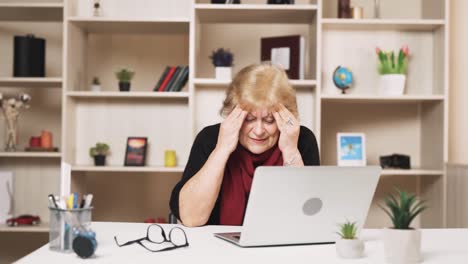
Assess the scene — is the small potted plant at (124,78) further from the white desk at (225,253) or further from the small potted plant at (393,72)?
the white desk at (225,253)

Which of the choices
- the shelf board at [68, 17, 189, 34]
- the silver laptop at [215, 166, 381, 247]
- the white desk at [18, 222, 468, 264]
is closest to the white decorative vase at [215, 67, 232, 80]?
the shelf board at [68, 17, 189, 34]

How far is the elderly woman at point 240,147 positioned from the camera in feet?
6.95

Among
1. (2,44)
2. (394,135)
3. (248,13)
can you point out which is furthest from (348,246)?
(2,44)

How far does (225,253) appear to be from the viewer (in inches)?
57.3

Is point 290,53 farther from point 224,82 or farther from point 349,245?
point 349,245

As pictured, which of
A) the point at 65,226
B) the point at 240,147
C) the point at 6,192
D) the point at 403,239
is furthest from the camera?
the point at 6,192

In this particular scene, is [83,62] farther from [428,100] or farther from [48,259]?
[48,259]

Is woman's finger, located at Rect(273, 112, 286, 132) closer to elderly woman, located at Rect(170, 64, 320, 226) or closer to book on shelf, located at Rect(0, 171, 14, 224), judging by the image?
elderly woman, located at Rect(170, 64, 320, 226)

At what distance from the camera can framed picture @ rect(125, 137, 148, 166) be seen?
3.57 metres

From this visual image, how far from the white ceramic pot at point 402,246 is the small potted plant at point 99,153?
2.43m

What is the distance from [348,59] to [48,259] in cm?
257

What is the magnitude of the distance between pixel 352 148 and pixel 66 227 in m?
2.28

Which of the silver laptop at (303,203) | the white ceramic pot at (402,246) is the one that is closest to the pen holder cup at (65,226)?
the silver laptop at (303,203)

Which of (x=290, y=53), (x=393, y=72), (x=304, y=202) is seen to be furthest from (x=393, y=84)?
(x=304, y=202)
